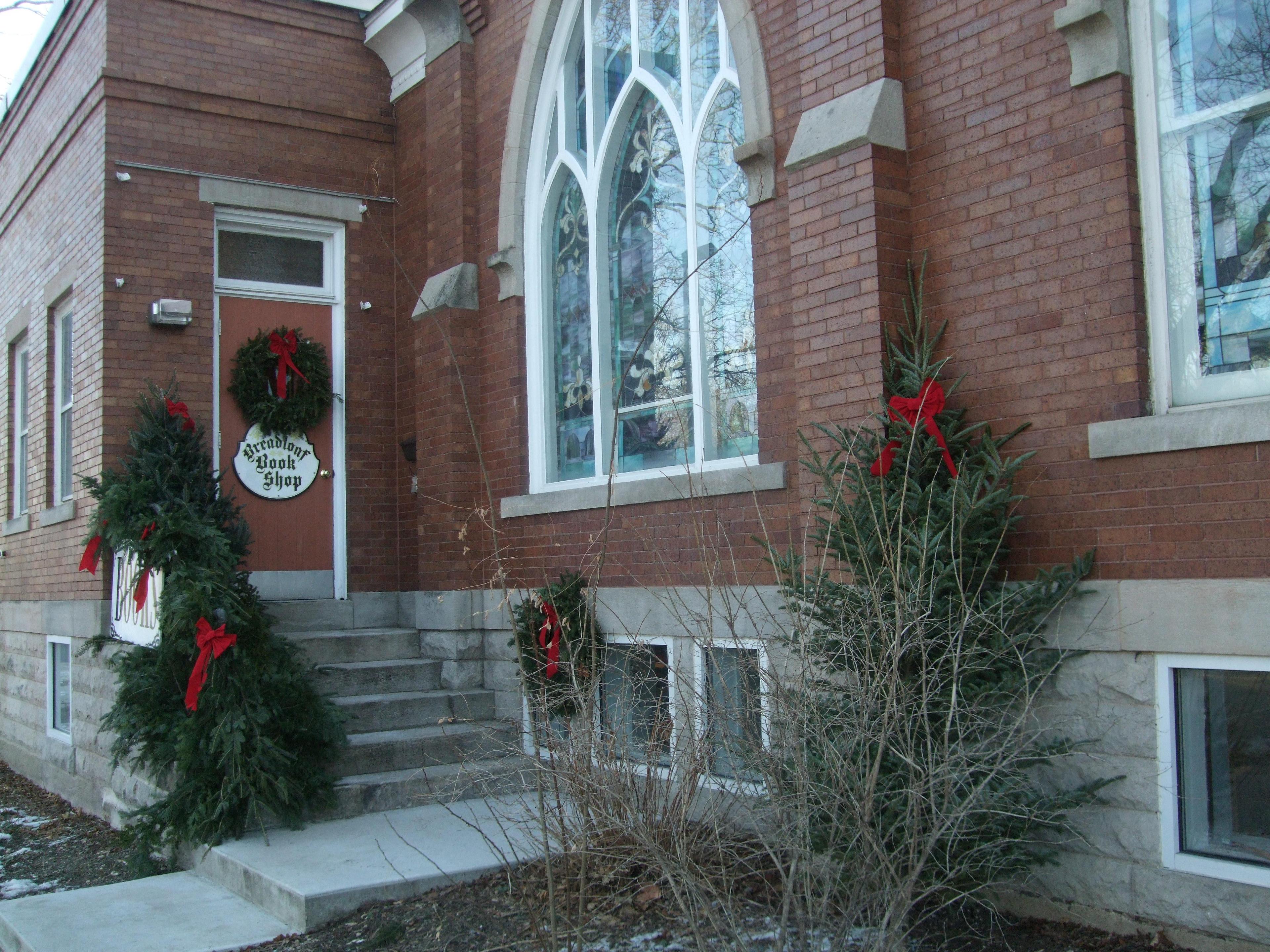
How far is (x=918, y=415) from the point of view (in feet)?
16.5

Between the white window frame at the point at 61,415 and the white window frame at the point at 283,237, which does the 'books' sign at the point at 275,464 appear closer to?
the white window frame at the point at 283,237

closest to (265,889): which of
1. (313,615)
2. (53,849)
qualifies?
(53,849)

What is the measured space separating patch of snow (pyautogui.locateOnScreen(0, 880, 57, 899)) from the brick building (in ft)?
4.04

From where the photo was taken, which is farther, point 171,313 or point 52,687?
point 52,687

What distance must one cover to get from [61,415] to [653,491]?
21.5 feet

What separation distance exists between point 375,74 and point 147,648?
213 inches

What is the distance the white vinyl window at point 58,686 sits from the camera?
1035 cm

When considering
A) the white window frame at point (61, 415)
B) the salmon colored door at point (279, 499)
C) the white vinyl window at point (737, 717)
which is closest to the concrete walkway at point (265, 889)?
the white vinyl window at point (737, 717)

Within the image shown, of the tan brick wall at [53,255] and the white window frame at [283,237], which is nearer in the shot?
the tan brick wall at [53,255]

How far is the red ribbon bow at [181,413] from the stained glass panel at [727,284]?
4011 millimetres

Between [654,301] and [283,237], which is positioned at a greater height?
[283,237]

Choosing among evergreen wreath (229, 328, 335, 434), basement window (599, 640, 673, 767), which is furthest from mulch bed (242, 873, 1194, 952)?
evergreen wreath (229, 328, 335, 434)

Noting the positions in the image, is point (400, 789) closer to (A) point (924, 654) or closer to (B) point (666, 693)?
(B) point (666, 693)

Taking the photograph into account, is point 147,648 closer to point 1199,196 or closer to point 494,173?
point 494,173
